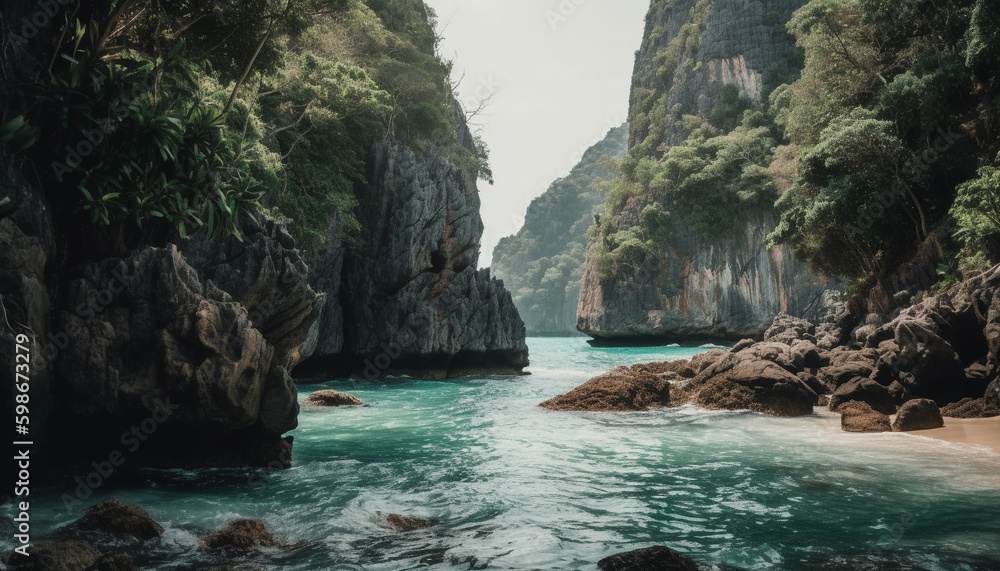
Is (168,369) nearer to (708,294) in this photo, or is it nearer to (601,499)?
(601,499)

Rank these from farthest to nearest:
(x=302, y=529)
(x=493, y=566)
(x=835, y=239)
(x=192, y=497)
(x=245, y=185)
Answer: (x=835, y=239) < (x=245, y=185) < (x=192, y=497) < (x=302, y=529) < (x=493, y=566)

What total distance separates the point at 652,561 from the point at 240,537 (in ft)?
11.2

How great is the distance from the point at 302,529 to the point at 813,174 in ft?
58.6

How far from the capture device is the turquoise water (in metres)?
5.25

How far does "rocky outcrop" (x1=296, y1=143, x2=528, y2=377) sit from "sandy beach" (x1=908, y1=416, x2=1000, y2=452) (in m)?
18.9

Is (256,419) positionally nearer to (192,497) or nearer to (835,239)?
(192,497)

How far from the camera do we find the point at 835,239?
2081 cm

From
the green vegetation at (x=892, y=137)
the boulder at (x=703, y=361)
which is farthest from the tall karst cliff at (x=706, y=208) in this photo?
the boulder at (x=703, y=361)

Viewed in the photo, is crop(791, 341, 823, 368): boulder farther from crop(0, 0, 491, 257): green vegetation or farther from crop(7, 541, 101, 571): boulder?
crop(7, 541, 101, 571): boulder

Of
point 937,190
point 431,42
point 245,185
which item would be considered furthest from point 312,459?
point 431,42

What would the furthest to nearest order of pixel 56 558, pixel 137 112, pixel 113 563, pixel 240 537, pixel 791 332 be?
pixel 791 332
pixel 137 112
pixel 240 537
pixel 113 563
pixel 56 558

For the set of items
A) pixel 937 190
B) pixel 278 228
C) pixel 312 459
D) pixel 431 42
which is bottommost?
pixel 312 459

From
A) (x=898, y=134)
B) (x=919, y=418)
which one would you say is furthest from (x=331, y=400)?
(x=898, y=134)

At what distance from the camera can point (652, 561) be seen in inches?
181
